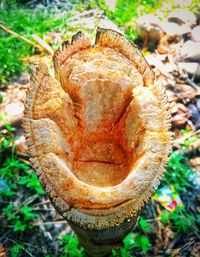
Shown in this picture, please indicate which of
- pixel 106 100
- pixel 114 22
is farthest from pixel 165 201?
pixel 114 22

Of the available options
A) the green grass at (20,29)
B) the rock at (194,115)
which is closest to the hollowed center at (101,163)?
the rock at (194,115)

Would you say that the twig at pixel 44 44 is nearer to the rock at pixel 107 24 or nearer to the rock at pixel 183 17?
the rock at pixel 107 24

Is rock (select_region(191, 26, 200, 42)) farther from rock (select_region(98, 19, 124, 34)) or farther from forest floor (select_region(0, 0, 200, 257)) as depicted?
rock (select_region(98, 19, 124, 34))

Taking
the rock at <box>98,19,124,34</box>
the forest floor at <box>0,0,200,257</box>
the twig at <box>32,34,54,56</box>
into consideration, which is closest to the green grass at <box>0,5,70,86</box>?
the forest floor at <box>0,0,200,257</box>

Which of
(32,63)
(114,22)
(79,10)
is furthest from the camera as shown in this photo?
(79,10)

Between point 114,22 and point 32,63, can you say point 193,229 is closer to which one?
point 32,63
